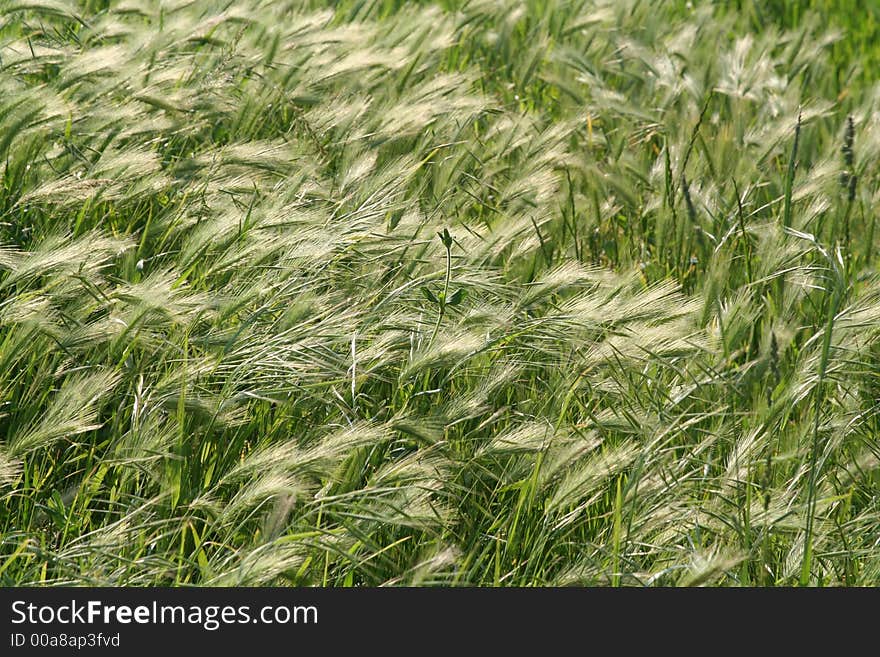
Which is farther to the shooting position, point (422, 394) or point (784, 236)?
point (784, 236)

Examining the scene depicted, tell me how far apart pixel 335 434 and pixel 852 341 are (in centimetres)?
103

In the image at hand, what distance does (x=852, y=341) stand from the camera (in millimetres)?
2182

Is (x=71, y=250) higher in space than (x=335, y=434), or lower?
higher

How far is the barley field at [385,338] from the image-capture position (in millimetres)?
1831

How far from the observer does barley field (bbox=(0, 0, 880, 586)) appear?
6.01 ft

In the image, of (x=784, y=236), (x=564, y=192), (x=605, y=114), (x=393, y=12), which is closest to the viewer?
(x=784, y=236)

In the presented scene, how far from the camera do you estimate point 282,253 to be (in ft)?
7.20

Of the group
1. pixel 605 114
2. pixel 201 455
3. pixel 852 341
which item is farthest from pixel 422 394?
pixel 605 114

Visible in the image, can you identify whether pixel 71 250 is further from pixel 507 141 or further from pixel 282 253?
pixel 507 141

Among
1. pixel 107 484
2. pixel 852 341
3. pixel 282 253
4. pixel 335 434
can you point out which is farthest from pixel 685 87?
pixel 107 484

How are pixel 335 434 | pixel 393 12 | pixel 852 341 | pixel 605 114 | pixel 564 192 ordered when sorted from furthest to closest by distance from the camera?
pixel 393 12 < pixel 605 114 < pixel 564 192 < pixel 852 341 < pixel 335 434

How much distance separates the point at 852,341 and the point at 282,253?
112cm

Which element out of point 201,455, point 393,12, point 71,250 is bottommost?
point 393,12

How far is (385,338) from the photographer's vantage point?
200cm
